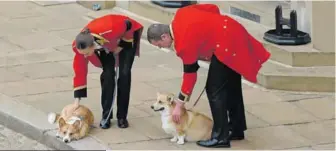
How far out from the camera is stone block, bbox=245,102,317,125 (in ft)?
30.1

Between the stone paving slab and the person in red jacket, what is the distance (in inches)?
10.1

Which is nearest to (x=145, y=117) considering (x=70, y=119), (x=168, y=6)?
(x=70, y=119)

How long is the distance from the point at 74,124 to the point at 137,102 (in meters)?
1.45

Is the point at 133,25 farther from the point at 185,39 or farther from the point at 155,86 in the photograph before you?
the point at 155,86

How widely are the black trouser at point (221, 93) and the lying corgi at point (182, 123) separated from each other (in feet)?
0.35

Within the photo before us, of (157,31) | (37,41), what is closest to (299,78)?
(157,31)

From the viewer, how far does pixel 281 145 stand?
847cm

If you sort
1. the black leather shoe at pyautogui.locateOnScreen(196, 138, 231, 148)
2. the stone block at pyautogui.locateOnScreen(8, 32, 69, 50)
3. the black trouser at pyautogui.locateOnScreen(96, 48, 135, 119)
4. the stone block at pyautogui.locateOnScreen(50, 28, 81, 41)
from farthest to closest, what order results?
the stone block at pyautogui.locateOnScreen(50, 28, 81, 41) → the stone block at pyautogui.locateOnScreen(8, 32, 69, 50) → the black trouser at pyautogui.locateOnScreen(96, 48, 135, 119) → the black leather shoe at pyautogui.locateOnScreen(196, 138, 231, 148)

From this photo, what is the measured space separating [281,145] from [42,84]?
3.05 metres

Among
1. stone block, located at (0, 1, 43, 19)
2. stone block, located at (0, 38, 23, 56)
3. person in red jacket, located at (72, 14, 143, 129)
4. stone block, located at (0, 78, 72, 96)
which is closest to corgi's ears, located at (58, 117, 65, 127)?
person in red jacket, located at (72, 14, 143, 129)

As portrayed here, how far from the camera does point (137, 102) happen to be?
9.67m

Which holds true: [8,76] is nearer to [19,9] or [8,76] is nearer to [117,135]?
[117,135]

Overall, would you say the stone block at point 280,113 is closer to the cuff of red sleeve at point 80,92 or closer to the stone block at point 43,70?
the cuff of red sleeve at point 80,92

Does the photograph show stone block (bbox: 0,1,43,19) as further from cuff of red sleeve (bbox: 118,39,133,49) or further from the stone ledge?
cuff of red sleeve (bbox: 118,39,133,49)
